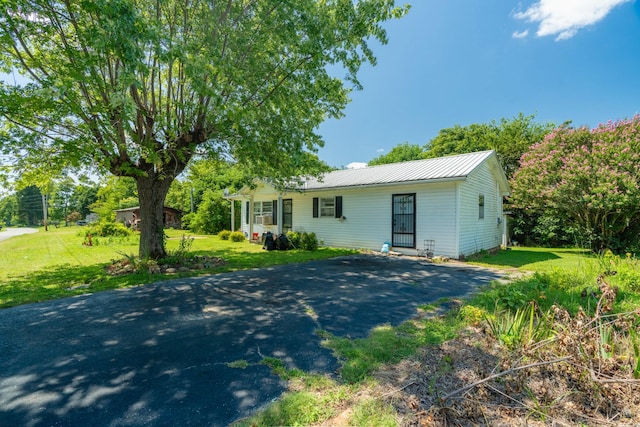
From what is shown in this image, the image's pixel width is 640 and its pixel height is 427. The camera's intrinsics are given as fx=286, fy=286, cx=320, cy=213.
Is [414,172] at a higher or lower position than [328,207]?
higher

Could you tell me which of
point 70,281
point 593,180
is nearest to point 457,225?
point 593,180

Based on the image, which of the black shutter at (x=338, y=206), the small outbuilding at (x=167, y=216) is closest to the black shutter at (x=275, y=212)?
the black shutter at (x=338, y=206)

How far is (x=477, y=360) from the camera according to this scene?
2.87 metres

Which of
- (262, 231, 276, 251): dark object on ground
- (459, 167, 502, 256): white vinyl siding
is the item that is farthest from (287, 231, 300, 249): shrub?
(459, 167, 502, 256): white vinyl siding

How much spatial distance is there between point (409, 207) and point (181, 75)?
30.5 feet

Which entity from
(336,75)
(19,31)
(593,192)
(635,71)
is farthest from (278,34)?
(635,71)

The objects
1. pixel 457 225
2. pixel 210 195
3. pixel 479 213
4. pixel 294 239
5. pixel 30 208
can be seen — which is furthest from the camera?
pixel 30 208

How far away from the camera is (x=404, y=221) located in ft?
39.5

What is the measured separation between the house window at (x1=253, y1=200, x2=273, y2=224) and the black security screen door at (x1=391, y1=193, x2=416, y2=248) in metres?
7.75

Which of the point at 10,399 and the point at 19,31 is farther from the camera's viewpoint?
the point at 19,31

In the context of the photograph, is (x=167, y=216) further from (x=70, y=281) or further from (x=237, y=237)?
(x=70, y=281)

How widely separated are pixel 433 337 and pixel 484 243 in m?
11.1

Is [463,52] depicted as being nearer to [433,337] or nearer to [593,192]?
[593,192]

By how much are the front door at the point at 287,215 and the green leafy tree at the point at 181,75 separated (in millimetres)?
7438
